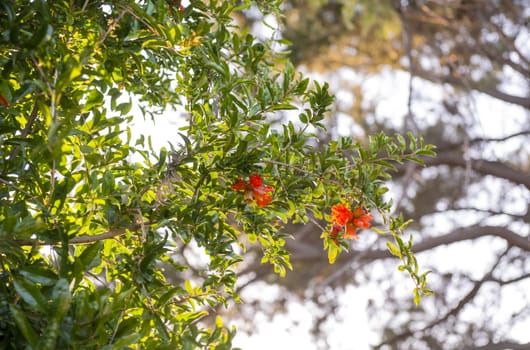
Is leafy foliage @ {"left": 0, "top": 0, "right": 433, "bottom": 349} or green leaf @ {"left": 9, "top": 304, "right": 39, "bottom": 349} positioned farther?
leafy foliage @ {"left": 0, "top": 0, "right": 433, "bottom": 349}

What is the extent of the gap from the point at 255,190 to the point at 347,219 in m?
0.21

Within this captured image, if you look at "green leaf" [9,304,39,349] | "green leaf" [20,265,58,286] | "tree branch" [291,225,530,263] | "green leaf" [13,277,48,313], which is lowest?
"green leaf" [9,304,39,349]

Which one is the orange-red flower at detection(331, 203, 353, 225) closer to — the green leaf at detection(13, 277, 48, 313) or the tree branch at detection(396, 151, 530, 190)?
the green leaf at detection(13, 277, 48, 313)

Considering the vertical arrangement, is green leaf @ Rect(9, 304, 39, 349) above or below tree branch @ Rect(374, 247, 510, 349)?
below

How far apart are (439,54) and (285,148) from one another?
143 inches

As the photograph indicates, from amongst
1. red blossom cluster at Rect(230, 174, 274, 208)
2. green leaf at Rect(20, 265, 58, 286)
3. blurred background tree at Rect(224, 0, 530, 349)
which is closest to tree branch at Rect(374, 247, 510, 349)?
blurred background tree at Rect(224, 0, 530, 349)

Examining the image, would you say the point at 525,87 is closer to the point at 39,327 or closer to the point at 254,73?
the point at 254,73

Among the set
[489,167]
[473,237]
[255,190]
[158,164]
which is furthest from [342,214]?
[489,167]

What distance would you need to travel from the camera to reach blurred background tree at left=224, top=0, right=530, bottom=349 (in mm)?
3854

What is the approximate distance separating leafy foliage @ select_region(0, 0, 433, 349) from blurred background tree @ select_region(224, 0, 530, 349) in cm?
250

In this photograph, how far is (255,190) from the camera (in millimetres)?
921

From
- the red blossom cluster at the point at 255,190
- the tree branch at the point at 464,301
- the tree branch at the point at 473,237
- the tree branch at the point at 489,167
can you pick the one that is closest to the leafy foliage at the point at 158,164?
the red blossom cluster at the point at 255,190

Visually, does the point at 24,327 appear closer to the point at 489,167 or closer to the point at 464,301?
the point at 489,167

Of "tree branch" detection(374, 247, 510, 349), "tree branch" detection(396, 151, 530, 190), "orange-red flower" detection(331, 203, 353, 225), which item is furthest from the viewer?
"tree branch" detection(374, 247, 510, 349)
